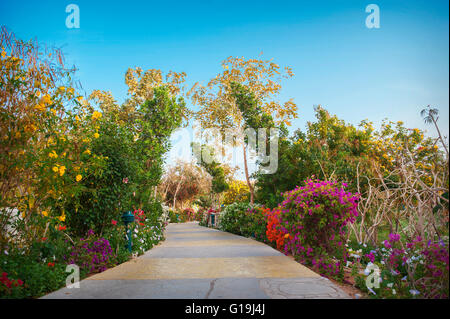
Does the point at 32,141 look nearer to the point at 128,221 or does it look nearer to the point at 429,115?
the point at 128,221

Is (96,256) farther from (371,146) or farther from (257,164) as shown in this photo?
(371,146)

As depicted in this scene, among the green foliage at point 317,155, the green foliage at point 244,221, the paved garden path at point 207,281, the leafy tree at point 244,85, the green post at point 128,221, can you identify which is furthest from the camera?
the leafy tree at point 244,85

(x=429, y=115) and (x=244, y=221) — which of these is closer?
(x=429, y=115)

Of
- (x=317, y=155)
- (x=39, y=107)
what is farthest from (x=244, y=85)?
(x=39, y=107)

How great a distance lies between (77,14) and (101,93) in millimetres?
13448

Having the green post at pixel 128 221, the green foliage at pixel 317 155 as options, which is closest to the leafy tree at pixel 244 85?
the green foliage at pixel 317 155

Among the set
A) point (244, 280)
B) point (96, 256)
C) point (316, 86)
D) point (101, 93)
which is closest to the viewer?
point (244, 280)

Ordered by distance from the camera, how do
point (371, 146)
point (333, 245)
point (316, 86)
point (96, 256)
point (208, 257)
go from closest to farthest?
point (96, 256) < point (333, 245) < point (208, 257) < point (316, 86) < point (371, 146)

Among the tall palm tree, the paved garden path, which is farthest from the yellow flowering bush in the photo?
the tall palm tree

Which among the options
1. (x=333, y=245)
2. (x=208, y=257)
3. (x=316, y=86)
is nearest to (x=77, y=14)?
(x=208, y=257)

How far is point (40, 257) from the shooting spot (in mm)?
4082

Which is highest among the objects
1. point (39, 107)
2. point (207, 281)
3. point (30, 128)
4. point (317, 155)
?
point (39, 107)

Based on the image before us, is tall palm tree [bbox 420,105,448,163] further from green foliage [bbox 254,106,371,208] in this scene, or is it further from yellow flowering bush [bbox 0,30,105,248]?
green foliage [bbox 254,106,371,208]

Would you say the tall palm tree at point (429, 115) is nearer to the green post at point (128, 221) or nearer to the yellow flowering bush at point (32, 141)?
the yellow flowering bush at point (32, 141)
